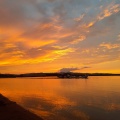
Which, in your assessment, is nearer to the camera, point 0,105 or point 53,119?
point 53,119

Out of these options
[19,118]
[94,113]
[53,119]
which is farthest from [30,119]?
[94,113]

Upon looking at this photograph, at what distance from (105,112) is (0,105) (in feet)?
47.1

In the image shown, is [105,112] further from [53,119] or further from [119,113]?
[53,119]

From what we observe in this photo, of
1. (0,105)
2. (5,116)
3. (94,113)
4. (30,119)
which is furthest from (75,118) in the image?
(0,105)

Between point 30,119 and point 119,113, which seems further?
point 119,113

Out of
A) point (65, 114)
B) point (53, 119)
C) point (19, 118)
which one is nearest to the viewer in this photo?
point (19, 118)

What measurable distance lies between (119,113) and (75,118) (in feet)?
21.9

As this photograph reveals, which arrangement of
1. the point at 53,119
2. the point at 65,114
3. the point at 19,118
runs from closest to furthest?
the point at 19,118 < the point at 53,119 < the point at 65,114

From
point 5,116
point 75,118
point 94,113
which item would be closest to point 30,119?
point 5,116

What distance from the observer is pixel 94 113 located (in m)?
A: 29.2

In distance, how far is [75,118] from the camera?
85.8ft

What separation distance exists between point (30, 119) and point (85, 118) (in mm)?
7560

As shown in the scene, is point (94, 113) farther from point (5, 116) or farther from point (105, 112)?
point (5, 116)

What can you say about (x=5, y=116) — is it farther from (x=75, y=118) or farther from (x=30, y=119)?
(x=75, y=118)
